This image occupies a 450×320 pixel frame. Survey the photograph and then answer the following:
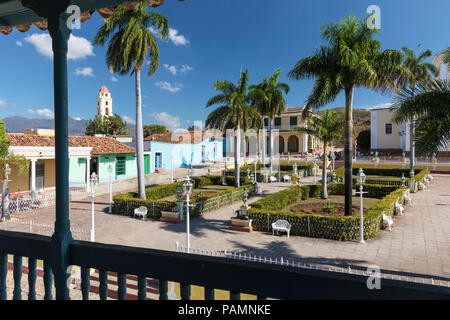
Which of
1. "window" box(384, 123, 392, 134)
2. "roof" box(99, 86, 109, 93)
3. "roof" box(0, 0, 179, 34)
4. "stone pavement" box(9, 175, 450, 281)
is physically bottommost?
"stone pavement" box(9, 175, 450, 281)

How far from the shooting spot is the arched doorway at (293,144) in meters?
57.2

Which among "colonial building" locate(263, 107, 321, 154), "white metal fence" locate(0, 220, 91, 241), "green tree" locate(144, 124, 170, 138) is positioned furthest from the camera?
"green tree" locate(144, 124, 170, 138)

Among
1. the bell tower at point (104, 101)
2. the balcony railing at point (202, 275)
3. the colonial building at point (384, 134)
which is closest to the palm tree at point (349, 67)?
the balcony railing at point (202, 275)

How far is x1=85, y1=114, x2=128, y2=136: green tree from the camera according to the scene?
48312 millimetres

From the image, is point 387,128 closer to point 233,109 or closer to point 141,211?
point 233,109

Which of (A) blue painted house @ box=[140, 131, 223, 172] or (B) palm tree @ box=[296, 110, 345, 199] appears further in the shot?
(A) blue painted house @ box=[140, 131, 223, 172]

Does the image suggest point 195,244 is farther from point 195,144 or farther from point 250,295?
point 195,144

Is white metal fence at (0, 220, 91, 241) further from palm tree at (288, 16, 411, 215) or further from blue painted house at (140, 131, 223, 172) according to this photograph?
blue painted house at (140, 131, 223, 172)

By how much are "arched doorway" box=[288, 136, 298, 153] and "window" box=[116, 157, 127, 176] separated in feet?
123

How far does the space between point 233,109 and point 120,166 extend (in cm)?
1306

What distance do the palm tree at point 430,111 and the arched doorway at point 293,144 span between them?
162ft

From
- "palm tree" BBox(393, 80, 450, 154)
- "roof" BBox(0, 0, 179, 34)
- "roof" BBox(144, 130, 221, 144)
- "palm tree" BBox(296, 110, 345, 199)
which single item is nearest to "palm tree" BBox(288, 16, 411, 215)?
"palm tree" BBox(393, 80, 450, 154)

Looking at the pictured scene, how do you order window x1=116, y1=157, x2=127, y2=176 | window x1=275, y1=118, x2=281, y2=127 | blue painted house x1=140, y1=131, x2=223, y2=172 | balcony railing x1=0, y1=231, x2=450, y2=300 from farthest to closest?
1. window x1=275, y1=118, x2=281, y2=127
2. blue painted house x1=140, y1=131, x2=223, y2=172
3. window x1=116, y1=157, x2=127, y2=176
4. balcony railing x1=0, y1=231, x2=450, y2=300
